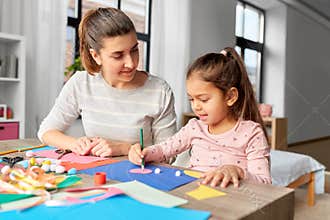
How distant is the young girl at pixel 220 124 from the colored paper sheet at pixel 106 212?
31cm

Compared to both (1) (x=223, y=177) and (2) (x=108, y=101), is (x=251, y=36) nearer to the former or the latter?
(2) (x=108, y=101)

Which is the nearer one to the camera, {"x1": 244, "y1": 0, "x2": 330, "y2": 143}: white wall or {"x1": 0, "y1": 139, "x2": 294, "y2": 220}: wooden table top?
{"x1": 0, "y1": 139, "x2": 294, "y2": 220}: wooden table top

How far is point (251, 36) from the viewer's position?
4410mm

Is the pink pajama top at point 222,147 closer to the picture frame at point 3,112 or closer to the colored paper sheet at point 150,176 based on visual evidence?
the colored paper sheet at point 150,176

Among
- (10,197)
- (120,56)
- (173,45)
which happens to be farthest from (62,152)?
(173,45)

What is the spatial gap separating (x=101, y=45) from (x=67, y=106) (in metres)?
0.22

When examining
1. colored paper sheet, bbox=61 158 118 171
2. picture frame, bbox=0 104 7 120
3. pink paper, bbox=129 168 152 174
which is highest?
picture frame, bbox=0 104 7 120

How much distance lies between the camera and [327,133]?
3959 mm

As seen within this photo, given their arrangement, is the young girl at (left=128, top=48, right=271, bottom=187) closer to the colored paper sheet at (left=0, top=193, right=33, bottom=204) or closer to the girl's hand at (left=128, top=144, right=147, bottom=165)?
the girl's hand at (left=128, top=144, right=147, bottom=165)

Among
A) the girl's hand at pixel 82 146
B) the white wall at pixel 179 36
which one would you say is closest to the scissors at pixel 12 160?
the girl's hand at pixel 82 146

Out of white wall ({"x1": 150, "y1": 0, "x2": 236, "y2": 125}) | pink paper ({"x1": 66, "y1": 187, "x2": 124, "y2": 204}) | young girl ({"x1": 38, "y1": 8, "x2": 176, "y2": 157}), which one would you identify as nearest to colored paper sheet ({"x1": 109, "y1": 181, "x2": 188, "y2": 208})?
pink paper ({"x1": 66, "y1": 187, "x2": 124, "y2": 204})

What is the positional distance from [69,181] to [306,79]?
162 inches

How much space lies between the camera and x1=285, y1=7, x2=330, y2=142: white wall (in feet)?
13.3

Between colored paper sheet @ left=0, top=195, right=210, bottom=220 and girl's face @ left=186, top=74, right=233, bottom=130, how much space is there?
0.41m
